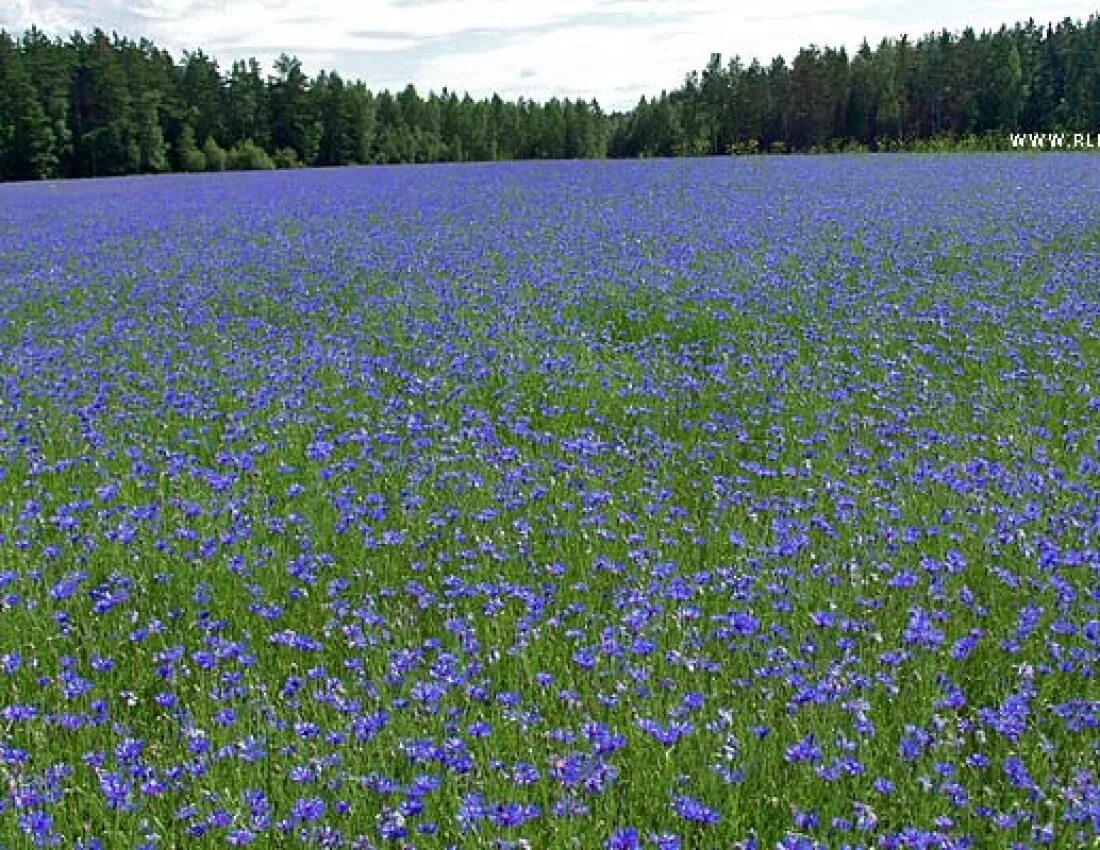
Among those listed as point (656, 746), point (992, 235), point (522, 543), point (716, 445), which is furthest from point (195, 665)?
point (992, 235)

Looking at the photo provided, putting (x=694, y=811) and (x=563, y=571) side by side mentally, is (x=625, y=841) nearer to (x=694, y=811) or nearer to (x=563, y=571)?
(x=694, y=811)

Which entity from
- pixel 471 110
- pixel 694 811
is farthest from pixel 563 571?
pixel 471 110

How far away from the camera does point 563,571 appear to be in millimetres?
3957

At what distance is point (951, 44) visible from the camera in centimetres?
6381

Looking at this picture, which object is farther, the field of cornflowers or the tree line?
the tree line

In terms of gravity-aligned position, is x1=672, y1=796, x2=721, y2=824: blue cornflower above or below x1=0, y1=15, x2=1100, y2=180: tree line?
below

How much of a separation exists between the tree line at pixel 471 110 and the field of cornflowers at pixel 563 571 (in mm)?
45995

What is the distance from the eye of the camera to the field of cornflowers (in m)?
2.72

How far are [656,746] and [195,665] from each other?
1.68 metres

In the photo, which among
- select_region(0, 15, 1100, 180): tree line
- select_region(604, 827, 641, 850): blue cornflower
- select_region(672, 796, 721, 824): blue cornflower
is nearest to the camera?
select_region(604, 827, 641, 850): blue cornflower

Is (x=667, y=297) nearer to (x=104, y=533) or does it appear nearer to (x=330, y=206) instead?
(x=104, y=533)

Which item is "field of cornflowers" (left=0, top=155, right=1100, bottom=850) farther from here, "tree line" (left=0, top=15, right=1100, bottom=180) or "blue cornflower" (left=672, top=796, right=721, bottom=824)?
"tree line" (left=0, top=15, right=1100, bottom=180)

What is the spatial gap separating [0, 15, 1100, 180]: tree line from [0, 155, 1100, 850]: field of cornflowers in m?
46.0

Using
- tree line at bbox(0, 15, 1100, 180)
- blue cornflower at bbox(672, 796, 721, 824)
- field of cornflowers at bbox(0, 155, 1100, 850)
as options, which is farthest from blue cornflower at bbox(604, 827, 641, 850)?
tree line at bbox(0, 15, 1100, 180)
